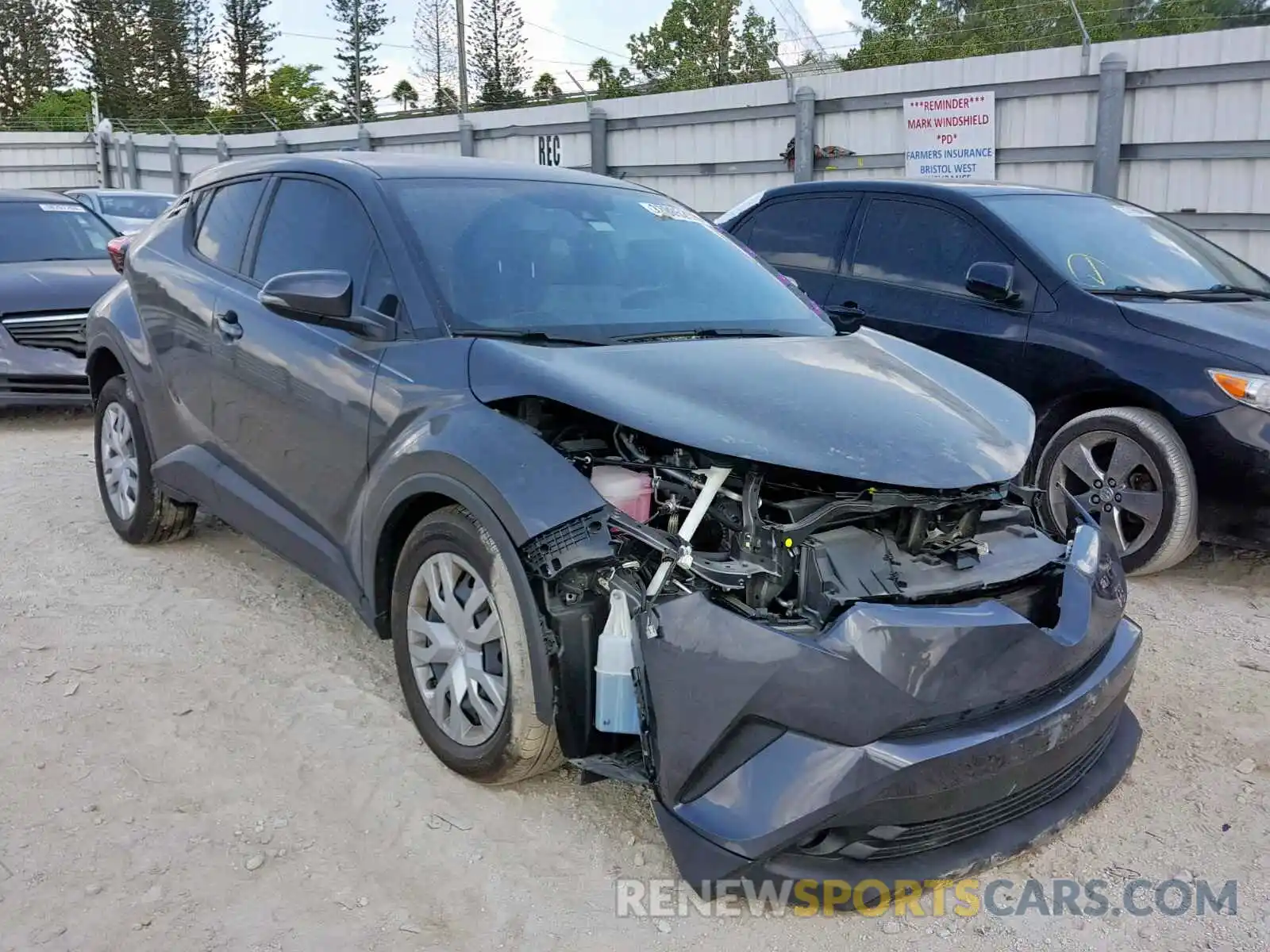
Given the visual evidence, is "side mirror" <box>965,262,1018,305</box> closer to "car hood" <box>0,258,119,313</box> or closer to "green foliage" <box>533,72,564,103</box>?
"car hood" <box>0,258,119,313</box>

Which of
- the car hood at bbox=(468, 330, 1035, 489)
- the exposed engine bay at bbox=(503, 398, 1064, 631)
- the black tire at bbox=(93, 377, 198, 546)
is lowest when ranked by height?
the black tire at bbox=(93, 377, 198, 546)

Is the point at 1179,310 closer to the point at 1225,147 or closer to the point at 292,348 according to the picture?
the point at 292,348

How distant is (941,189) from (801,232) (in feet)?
2.77

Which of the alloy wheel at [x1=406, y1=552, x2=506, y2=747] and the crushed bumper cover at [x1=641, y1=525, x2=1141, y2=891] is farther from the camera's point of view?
→ the alloy wheel at [x1=406, y1=552, x2=506, y2=747]

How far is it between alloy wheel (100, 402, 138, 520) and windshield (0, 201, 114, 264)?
4.12 meters

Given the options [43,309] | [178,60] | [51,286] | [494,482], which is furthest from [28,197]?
[178,60]

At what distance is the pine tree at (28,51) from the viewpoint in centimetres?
6006

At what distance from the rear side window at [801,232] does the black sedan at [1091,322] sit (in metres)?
0.01

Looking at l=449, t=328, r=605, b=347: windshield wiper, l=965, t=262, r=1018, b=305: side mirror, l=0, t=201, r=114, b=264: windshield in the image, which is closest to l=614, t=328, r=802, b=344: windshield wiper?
l=449, t=328, r=605, b=347: windshield wiper

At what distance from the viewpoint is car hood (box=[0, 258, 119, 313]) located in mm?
7754

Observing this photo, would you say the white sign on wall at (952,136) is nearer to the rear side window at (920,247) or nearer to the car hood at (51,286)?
the rear side window at (920,247)

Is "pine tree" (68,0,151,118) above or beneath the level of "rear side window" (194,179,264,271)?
above

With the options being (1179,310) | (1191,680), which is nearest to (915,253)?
(1179,310)

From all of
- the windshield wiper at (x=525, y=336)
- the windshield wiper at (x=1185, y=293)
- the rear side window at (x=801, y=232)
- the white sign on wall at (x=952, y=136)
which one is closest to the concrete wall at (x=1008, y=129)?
the white sign on wall at (x=952, y=136)
